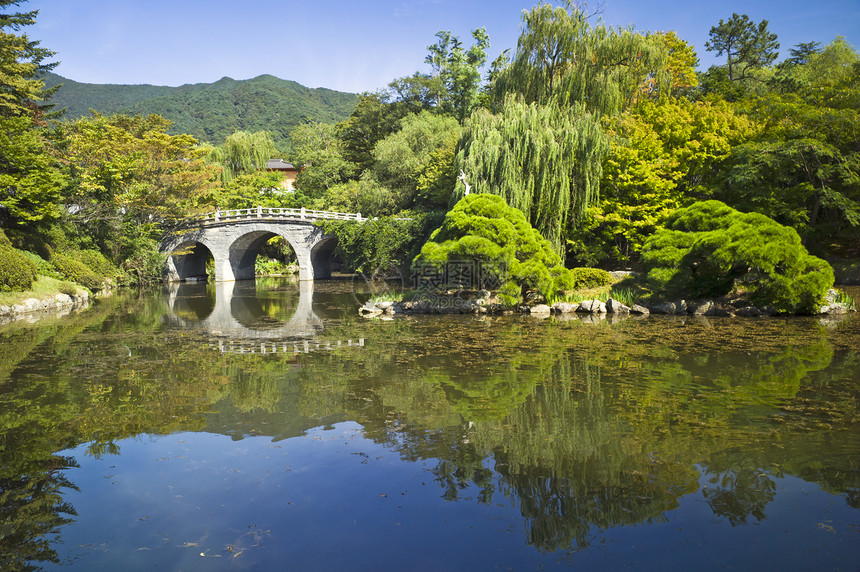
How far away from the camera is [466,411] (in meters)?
6.09

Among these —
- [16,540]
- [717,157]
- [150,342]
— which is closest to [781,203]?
[717,157]

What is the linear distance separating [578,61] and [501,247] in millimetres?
8035

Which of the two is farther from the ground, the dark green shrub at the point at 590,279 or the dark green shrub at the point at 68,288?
the dark green shrub at the point at 590,279

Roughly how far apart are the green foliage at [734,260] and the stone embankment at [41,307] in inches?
667

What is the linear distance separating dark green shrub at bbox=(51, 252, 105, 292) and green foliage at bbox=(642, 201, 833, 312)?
1981 cm

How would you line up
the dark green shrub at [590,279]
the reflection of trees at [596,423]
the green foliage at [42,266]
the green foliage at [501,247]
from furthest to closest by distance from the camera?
the green foliage at [42,266]
the dark green shrub at [590,279]
the green foliage at [501,247]
the reflection of trees at [596,423]

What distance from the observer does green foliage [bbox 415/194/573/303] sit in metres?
14.0

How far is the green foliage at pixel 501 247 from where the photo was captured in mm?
13969

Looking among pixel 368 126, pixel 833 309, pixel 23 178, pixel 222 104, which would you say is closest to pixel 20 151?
pixel 23 178

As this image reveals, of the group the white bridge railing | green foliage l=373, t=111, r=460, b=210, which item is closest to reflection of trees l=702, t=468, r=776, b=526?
green foliage l=373, t=111, r=460, b=210

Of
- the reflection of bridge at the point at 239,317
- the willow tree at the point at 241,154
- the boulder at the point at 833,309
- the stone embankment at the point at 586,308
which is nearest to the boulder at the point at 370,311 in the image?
the stone embankment at the point at 586,308

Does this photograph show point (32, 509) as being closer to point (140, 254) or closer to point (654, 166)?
point (654, 166)

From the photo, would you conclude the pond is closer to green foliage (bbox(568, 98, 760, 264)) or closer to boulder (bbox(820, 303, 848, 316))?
boulder (bbox(820, 303, 848, 316))

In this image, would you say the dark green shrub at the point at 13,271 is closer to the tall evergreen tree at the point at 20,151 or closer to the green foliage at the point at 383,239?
the tall evergreen tree at the point at 20,151
